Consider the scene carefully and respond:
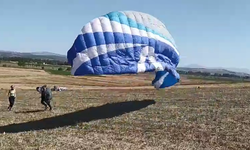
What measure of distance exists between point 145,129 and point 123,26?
20.8 ft

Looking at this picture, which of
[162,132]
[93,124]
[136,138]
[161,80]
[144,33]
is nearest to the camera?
[136,138]

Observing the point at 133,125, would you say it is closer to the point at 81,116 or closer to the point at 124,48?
the point at 124,48

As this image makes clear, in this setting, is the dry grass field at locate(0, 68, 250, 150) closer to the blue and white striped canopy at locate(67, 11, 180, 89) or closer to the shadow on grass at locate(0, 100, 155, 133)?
the shadow on grass at locate(0, 100, 155, 133)

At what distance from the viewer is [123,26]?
69.7 feet

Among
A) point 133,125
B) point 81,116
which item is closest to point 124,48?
point 133,125

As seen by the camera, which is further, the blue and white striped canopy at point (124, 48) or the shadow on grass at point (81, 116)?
the shadow on grass at point (81, 116)

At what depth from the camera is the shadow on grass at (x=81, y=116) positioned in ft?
67.1

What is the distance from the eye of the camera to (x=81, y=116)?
78.4 feet

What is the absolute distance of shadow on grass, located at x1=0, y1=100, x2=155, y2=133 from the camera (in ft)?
67.1

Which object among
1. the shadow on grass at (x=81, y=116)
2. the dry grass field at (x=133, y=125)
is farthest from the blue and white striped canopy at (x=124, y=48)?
the shadow on grass at (x=81, y=116)

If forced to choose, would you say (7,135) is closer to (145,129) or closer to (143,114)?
(145,129)

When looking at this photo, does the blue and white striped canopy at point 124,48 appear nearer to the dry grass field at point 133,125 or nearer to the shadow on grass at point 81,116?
the dry grass field at point 133,125

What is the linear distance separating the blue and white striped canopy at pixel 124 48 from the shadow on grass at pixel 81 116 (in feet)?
11.5

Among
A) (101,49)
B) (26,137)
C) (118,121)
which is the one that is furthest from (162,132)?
(26,137)
